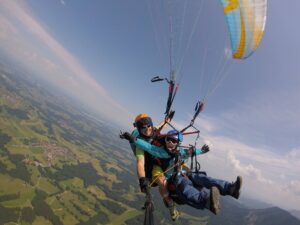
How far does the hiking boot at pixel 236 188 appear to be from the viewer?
7265 mm

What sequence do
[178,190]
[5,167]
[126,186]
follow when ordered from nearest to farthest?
[178,190], [5,167], [126,186]

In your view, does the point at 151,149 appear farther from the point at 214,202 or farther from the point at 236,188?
the point at 236,188

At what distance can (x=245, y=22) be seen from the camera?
876 cm

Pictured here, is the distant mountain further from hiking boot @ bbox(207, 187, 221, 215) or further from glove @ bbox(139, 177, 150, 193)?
hiking boot @ bbox(207, 187, 221, 215)

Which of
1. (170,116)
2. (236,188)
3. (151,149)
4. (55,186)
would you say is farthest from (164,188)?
(55,186)

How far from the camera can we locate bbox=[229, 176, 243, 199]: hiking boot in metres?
7.27

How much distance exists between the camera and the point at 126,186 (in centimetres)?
17788

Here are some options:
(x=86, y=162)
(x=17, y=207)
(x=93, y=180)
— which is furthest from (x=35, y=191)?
(x=86, y=162)

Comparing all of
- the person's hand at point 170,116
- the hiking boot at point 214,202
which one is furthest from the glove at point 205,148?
the hiking boot at point 214,202

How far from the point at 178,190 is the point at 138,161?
1.57 meters

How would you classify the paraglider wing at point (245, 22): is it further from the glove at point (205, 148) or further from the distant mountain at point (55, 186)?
the distant mountain at point (55, 186)

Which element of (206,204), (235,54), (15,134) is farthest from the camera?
(15,134)

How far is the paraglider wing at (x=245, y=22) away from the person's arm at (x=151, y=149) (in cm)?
504

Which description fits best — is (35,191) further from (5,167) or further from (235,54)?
(235,54)
